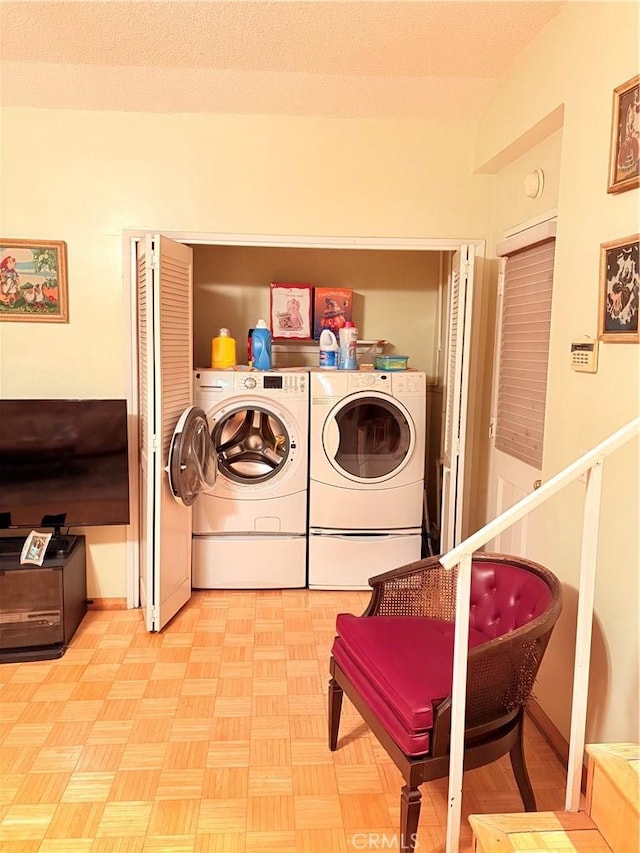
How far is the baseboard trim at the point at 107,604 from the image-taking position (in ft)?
12.1

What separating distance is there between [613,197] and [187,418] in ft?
7.16

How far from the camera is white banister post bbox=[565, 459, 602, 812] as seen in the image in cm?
161

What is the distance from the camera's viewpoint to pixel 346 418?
3.83 m

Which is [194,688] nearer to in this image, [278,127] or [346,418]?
[346,418]

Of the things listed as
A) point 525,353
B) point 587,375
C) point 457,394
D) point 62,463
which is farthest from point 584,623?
Result: point 62,463

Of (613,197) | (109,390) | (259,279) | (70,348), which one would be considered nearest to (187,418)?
(109,390)

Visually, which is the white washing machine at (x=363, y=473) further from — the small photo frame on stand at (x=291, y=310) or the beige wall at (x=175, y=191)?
the beige wall at (x=175, y=191)

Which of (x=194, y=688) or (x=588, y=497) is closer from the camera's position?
(x=588, y=497)

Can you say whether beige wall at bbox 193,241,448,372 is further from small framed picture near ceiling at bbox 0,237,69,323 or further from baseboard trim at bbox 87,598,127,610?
baseboard trim at bbox 87,598,127,610

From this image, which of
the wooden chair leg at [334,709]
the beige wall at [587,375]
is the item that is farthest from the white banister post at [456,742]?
the wooden chair leg at [334,709]

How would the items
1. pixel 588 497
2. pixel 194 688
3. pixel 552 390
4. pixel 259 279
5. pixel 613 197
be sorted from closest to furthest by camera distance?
pixel 588 497 → pixel 613 197 → pixel 552 390 → pixel 194 688 → pixel 259 279

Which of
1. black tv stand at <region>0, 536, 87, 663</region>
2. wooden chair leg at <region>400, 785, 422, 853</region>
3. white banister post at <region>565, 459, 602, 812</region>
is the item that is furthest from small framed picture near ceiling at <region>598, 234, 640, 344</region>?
black tv stand at <region>0, 536, 87, 663</region>

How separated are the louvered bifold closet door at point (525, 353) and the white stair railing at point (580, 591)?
1247 mm

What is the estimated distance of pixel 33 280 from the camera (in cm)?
344
